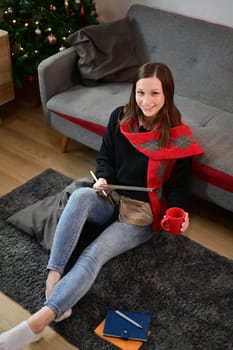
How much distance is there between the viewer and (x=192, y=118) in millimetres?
2371

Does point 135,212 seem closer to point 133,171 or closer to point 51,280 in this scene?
point 133,171

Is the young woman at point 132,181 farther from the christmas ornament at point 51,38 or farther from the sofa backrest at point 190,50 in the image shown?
the christmas ornament at point 51,38

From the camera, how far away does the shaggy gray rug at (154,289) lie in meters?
1.74

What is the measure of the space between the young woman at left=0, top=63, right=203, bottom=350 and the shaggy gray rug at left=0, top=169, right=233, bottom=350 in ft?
0.41

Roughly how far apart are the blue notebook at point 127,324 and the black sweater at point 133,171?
0.47 m

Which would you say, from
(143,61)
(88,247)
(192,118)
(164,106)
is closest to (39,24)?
(143,61)

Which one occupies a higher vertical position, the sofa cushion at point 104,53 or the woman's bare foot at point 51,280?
the sofa cushion at point 104,53

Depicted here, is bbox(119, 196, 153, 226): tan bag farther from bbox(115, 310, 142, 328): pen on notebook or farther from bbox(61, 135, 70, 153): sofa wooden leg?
bbox(61, 135, 70, 153): sofa wooden leg

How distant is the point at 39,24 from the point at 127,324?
6.32 ft

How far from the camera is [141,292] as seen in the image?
1.90m

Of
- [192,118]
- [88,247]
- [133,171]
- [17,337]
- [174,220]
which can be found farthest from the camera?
[192,118]

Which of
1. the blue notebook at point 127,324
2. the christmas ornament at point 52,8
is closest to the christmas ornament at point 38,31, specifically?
the christmas ornament at point 52,8

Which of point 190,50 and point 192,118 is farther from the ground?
point 190,50

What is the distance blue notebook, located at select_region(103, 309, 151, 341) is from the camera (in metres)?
1.72
